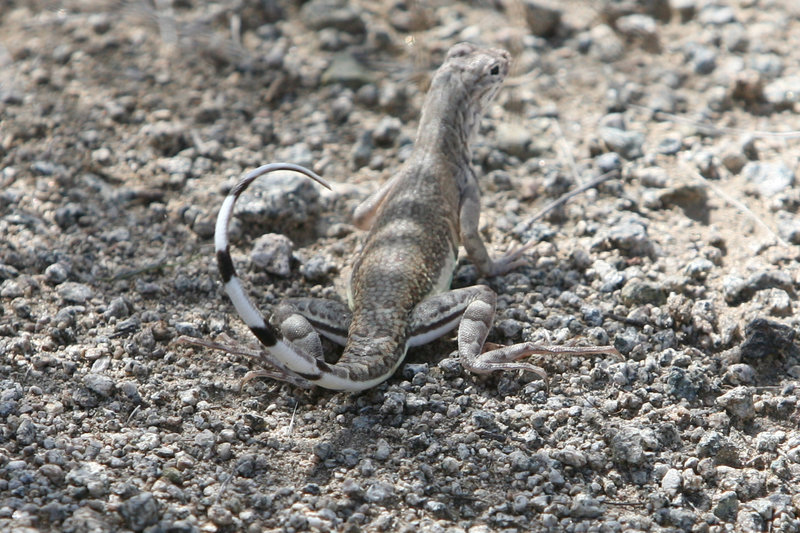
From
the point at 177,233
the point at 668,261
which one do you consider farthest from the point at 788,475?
the point at 177,233

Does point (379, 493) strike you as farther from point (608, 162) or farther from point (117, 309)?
point (608, 162)

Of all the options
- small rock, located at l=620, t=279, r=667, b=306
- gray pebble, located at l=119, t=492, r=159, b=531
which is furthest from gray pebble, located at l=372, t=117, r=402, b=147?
gray pebble, located at l=119, t=492, r=159, b=531

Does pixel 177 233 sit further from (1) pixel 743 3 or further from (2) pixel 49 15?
(1) pixel 743 3

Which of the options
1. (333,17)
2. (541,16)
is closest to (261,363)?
(333,17)

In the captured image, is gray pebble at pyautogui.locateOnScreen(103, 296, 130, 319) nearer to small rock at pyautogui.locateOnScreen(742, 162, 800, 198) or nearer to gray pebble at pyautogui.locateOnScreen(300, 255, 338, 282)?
gray pebble at pyautogui.locateOnScreen(300, 255, 338, 282)

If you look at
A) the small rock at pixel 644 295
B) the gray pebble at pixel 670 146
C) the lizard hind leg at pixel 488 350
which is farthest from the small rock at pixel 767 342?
the gray pebble at pixel 670 146

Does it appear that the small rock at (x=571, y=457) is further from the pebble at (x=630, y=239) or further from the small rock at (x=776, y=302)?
the pebble at (x=630, y=239)
